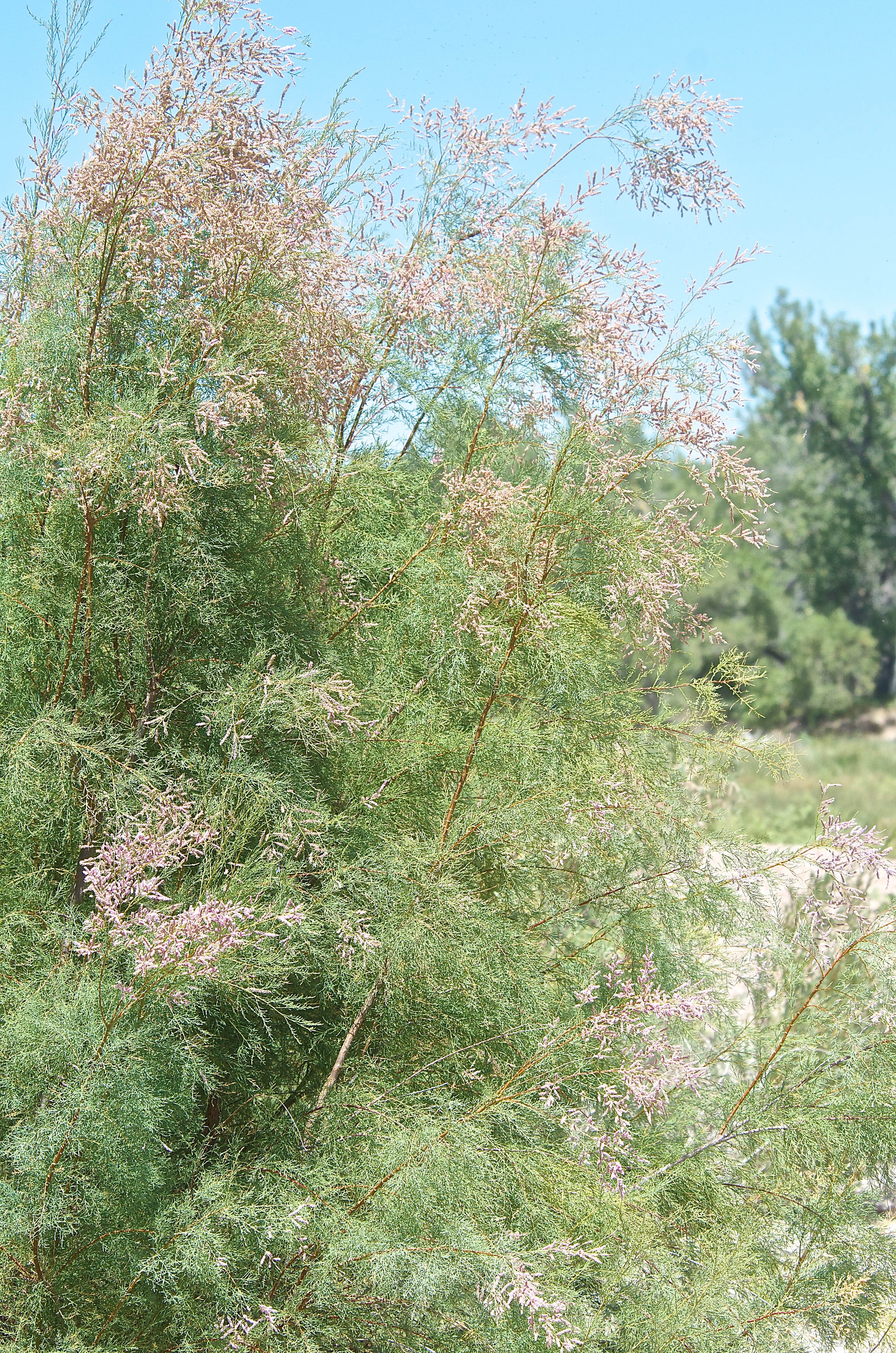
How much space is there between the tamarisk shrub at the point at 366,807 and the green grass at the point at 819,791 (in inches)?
132

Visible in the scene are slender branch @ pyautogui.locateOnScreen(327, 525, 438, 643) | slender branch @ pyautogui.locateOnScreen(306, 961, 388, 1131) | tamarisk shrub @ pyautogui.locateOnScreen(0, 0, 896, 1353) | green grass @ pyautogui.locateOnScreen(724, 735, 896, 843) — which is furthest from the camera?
green grass @ pyautogui.locateOnScreen(724, 735, 896, 843)

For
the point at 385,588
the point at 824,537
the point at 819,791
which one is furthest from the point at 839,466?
the point at 385,588

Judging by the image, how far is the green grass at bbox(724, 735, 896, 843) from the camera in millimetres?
12070

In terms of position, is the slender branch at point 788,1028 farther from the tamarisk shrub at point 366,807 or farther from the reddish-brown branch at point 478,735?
the reddish-brown branch at point 478,735

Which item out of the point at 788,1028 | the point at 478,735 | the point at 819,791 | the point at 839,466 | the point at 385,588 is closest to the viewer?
the point at 478,735

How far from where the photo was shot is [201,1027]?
7.99 feet

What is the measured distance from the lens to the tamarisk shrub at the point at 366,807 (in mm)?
2236

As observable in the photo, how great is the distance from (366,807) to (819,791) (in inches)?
273

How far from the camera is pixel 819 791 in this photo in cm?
898

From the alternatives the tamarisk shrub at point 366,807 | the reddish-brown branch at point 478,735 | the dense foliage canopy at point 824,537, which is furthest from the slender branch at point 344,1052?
the dense foliage canopy at point 824,537

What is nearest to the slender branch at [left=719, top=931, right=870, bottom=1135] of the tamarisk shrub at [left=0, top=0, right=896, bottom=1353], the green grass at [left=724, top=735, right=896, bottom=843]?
the tamarisk shrub at [left=0, top=0, right=896, bottom=1353]

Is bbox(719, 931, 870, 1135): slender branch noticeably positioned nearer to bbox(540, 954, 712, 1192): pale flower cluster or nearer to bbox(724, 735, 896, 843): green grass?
bbox(540, 954, 712, 1192): pale flower cluster

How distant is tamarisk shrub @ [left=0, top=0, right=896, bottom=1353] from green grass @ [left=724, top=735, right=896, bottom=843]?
334 centimetres

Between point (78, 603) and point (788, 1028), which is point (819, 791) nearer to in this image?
point (788, 1028)
